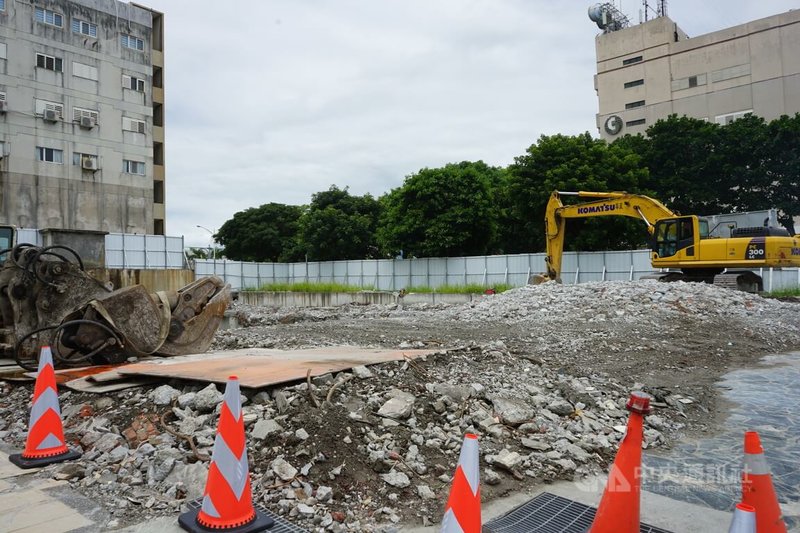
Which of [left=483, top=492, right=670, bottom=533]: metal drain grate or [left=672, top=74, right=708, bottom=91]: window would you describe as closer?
[left=483, top=492, right=670, bottom=533]: metal drain grate

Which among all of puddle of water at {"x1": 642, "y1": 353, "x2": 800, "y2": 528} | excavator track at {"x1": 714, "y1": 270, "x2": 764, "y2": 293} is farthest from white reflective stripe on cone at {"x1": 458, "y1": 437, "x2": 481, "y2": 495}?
excavator track at {"x1": 714, "y1": 270, "x2": 764, "y2": 293}

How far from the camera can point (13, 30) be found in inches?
1083

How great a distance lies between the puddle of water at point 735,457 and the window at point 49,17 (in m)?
34.2

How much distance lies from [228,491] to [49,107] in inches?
1268

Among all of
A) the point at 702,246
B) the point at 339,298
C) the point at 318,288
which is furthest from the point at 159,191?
the point at 702,246

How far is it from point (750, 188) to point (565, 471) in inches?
1119

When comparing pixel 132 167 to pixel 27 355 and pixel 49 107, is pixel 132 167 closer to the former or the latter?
pixel 49 107

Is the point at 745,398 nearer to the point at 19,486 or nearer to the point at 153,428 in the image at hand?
the point at 153,428

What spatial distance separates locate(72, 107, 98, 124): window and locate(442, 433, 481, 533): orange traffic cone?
33216mm

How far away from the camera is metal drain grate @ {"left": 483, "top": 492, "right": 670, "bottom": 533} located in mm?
2977

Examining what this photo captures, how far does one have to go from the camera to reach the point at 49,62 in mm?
28484

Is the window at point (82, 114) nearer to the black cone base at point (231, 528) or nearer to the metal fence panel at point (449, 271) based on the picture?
the metal fence panel at point (449, 271)

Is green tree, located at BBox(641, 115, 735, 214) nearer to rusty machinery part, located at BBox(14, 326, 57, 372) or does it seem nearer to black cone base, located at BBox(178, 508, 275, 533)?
rusty machinery part, located at BBox(14, 326, 57, 372)

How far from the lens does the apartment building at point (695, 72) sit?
129ft
